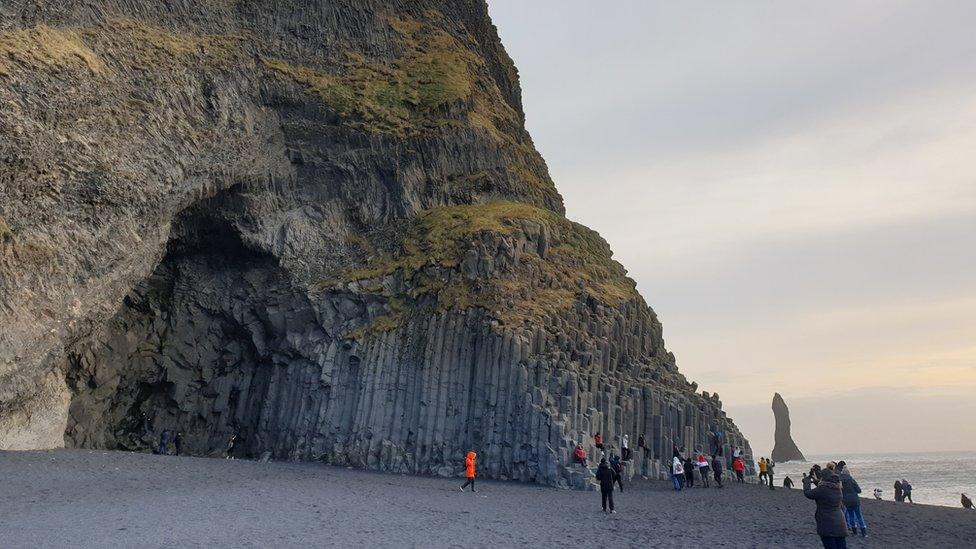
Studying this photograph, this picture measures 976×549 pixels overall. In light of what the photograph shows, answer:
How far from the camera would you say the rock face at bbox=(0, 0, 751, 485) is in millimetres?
28375

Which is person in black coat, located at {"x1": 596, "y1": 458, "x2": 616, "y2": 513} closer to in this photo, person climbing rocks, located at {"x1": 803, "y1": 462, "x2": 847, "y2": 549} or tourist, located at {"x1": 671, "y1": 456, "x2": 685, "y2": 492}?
person climbing rocks, located at {"x1": 803, "y1": 462, "x2": 847, "y2": 549}

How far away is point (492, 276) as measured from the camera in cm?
3444

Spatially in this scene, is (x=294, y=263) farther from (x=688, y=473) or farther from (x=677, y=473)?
(x=688, y=473)

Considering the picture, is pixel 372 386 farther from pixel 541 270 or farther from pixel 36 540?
pixel 36 540

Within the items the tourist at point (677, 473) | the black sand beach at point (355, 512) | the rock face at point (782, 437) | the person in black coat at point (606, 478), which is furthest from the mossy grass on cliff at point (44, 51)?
the rock face at point (782, 437)

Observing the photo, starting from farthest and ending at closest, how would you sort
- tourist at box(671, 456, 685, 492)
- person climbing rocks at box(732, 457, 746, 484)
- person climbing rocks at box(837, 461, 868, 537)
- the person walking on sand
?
person climbing rocks at box(732, 457, 746, 484) < the person walking on sand < tourist at box(671, 456, 685, 492) < person climbing rocks at box(837, 461, 868, 537)

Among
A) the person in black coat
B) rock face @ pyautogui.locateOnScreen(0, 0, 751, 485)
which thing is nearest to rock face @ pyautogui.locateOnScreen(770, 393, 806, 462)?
rock face @ pyautogui.locateOnScreen(0, 0, 751, 485)

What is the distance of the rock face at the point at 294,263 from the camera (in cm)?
2838

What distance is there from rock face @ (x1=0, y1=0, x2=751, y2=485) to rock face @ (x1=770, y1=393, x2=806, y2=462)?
448 feet

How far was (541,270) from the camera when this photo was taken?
36.2 metres

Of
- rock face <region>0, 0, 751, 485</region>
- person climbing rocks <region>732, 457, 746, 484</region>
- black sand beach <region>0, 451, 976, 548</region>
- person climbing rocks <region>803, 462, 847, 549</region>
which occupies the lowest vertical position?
black sand beach <region>0, 451, 976, 548</region>

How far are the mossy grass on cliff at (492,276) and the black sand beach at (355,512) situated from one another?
8.54 metres

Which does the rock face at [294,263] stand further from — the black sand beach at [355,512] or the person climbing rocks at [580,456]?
the black sand beach at [355,512]

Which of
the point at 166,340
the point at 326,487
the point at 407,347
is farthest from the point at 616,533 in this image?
the point at 166,340
